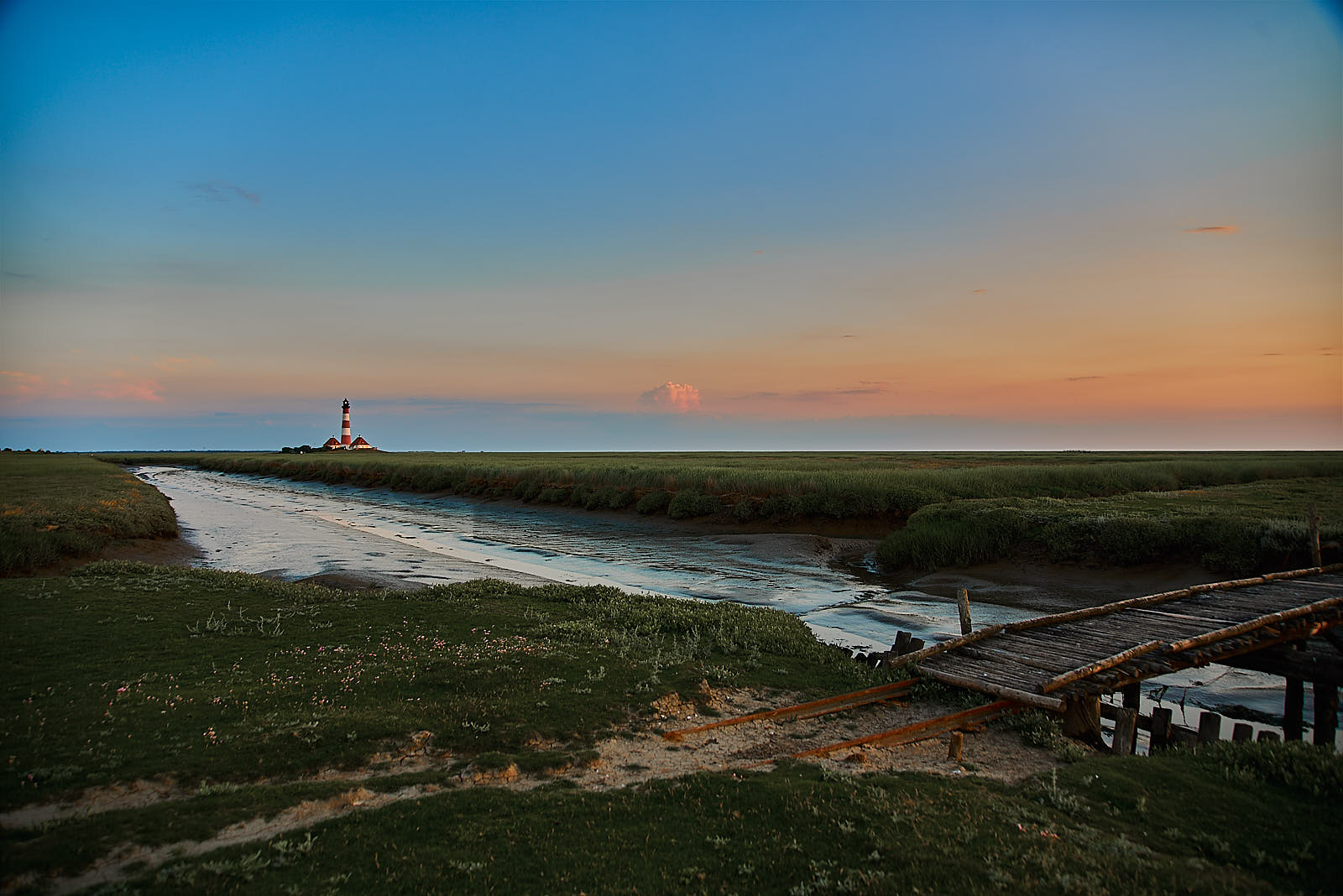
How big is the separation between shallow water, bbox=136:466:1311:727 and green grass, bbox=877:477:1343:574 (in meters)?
1.57

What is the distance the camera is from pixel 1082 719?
9.91 meters

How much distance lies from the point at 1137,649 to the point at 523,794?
31.1 ft

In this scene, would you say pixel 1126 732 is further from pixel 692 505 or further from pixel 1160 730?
pixel 692 505

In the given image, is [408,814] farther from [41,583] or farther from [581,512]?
[581,512]

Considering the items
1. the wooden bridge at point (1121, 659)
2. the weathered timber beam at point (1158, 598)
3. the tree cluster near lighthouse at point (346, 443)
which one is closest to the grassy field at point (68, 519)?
the wooden bridge at point (1121, 659)

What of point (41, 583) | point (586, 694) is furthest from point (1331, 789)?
point (41, 583)

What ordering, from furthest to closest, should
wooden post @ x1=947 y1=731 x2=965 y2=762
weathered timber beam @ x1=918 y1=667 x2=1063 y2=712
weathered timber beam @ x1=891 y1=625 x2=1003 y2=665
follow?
weathered timber beam @ x1=891 y1=625 x2=1003 y2=665 → weathered timber beam @ x1=918 y1=667 x2=1063 y2=712 → wooden post @ x1=947 y1=731 x2=965 y2=762

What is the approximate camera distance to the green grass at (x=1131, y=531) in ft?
66.1

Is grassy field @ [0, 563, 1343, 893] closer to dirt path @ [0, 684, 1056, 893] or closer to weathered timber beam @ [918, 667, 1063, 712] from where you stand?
dirt path @ [0, 684, 1056, 893]

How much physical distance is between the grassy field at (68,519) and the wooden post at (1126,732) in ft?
86.7

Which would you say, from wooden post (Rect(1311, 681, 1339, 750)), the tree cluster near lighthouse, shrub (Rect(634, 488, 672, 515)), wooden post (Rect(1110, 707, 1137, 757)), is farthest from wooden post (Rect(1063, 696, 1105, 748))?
the tree cluster near lighthouse

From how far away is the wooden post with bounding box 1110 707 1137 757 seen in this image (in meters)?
9.09

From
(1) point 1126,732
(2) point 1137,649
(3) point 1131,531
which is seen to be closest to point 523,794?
(1) point 1126,732

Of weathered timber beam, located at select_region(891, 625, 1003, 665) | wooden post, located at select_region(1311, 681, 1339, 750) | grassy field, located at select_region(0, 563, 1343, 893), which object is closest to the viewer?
grassy field, located at select_region(0, 563, 1343, 893)
